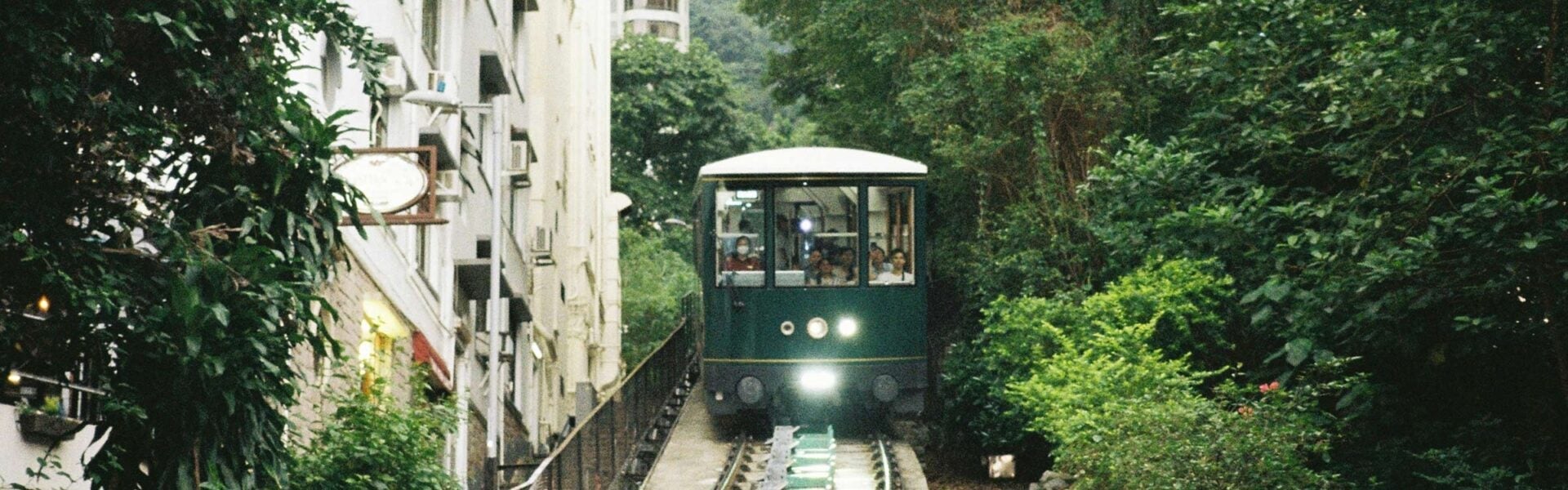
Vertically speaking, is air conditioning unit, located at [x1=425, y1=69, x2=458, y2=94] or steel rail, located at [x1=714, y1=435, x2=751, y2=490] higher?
air conditioning unit, located at [x1=425, y1=69, x2=458, y2=94]

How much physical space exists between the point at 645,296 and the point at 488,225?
2186cm

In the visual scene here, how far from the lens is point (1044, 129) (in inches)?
1003

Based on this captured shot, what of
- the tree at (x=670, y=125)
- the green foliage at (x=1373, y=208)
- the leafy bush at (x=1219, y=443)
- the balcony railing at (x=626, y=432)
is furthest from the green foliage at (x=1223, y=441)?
the tree at (x=670, y=125)

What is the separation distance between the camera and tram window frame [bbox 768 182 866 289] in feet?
70.0

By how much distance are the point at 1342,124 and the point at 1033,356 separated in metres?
7.73

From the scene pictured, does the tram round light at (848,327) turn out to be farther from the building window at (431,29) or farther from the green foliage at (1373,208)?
the building window at (431,29)

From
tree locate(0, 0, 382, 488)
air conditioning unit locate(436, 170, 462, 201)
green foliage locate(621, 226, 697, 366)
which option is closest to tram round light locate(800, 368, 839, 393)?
air conditioning unit locate(436, 170, 462, 201)

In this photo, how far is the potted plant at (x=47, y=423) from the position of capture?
826 centimetres

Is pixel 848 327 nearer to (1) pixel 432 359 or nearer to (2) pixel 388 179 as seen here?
(1) pixel 432 359

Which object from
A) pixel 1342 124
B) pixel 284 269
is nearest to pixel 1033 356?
pixel 1342 124

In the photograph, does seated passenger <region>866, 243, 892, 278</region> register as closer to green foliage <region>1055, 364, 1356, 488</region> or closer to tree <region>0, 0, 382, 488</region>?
green foliage <region>1055, 364, 1356, 488</region>

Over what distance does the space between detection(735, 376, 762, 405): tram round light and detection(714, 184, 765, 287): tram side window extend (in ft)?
3.51

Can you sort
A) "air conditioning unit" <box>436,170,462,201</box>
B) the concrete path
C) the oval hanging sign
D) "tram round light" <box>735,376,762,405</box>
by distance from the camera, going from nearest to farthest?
the oval hanging sign, the concrete path, "air conditioning unit" <box>436,170,462,201</box>, "tram round light" <box>735,376,762,405</box>

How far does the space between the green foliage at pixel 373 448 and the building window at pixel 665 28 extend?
259ft
